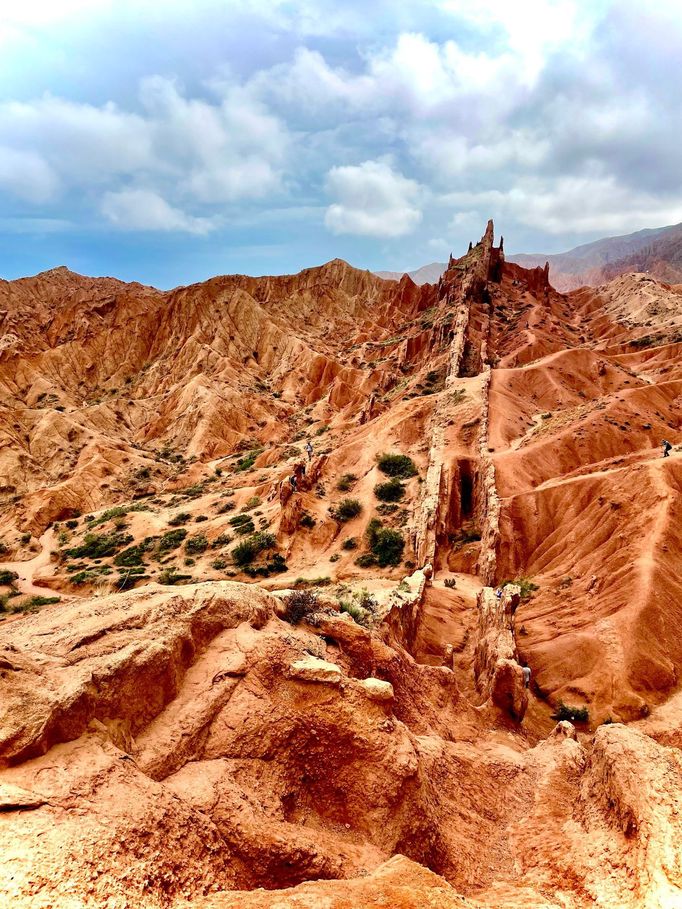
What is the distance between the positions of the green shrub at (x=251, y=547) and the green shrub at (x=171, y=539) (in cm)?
530

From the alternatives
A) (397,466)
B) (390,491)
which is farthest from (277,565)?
(397,466)

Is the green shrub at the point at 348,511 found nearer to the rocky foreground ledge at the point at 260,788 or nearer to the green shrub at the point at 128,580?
the green shrub at the point at 128,580

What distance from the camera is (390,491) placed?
32.9 m

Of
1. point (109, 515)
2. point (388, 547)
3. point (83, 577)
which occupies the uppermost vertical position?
point (109, 515)

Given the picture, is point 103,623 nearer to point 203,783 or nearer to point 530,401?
point 203,783

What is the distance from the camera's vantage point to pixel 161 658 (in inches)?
258

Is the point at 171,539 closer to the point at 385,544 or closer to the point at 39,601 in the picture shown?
the point at 39,601

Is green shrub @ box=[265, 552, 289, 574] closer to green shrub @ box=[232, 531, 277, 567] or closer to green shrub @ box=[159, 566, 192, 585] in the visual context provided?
green shrub @ box=[232, 531, 277, 567]

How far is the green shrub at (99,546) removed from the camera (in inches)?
1328

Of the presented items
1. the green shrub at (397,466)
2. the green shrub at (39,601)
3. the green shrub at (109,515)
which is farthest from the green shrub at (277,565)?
the green shrub at (109,515)

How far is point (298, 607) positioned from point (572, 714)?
11542 millimetres

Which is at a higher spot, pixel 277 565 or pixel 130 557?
pixel 130 557

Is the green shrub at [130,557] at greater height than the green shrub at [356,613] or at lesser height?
lesser

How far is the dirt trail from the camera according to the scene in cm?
2961
